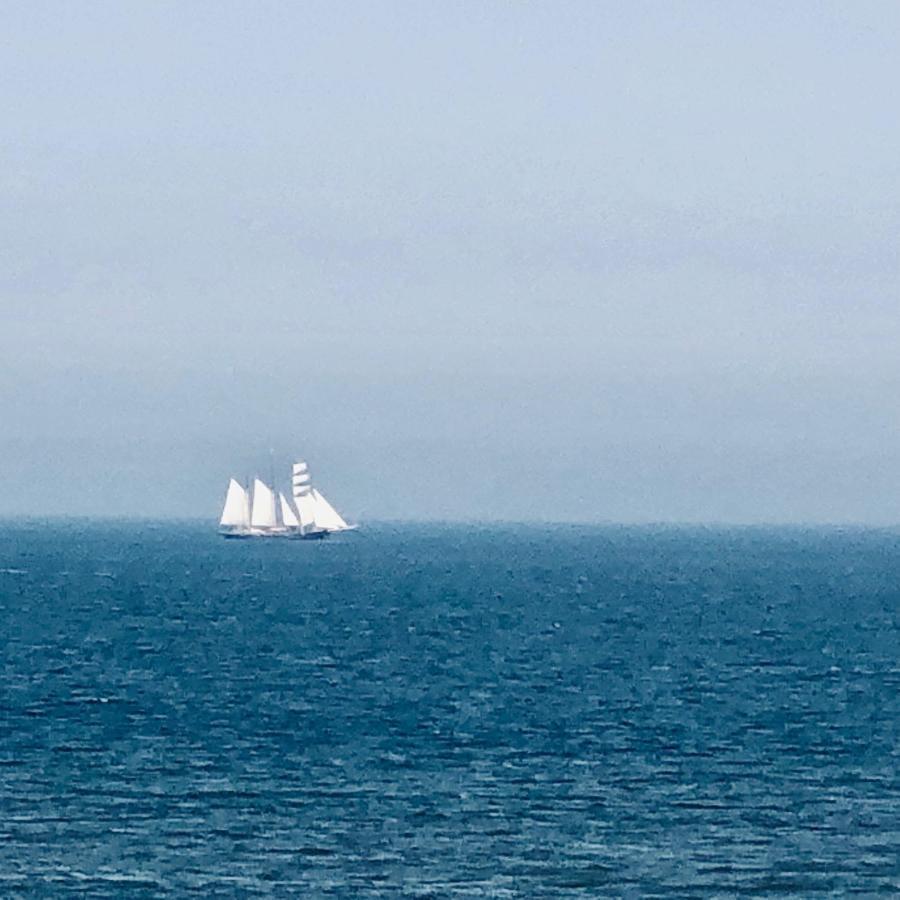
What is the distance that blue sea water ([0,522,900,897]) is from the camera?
4475 cm

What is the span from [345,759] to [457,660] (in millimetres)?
35974

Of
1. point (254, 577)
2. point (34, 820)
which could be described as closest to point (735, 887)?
point (34, 820)

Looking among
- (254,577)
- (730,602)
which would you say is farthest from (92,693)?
(254,577)

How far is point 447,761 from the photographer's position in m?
59.9

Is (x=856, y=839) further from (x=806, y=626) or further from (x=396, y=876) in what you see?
(x=806, y=626)

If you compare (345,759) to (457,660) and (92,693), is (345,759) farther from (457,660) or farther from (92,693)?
(457,660)

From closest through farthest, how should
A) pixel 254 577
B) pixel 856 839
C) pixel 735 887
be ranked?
pixel 735 887 < pixel 856 839 < pixel 254 577

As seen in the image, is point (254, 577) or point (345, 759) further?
Result: point (254, 577)

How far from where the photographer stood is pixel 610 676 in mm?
87938

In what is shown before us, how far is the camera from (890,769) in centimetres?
5888

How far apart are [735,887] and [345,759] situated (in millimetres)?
18940

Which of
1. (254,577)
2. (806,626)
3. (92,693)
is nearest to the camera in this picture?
(92,693)

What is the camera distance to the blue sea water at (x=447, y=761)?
44.8 meters

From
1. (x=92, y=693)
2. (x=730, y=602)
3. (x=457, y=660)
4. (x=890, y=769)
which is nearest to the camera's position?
(x=890, y=769)
